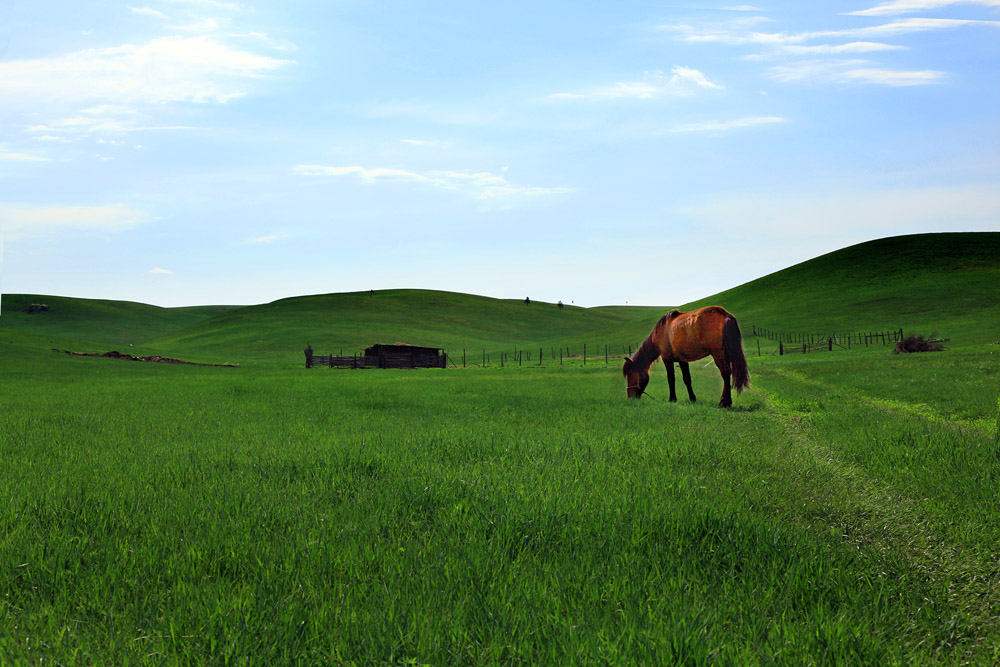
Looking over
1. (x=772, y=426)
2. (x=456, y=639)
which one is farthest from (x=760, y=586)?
(x=772, y=426)

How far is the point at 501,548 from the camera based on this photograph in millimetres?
4523

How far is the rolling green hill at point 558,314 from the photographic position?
85.6m

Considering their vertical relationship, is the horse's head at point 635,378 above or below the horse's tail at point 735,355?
below

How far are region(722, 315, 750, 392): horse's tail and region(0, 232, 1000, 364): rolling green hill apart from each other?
1945 inches

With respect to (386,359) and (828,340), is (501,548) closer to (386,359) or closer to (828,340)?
(386,359)

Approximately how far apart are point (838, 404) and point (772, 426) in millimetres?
5520

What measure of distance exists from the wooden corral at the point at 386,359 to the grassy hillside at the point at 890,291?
41.7 metres

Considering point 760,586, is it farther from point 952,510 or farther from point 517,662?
point 952,510

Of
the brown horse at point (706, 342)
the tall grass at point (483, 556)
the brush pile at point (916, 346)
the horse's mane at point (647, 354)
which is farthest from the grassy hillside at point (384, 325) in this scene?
the tall grass at point (483, 556)

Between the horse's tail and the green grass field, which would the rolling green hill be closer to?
the horse's tail

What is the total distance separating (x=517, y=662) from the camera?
3.07 m

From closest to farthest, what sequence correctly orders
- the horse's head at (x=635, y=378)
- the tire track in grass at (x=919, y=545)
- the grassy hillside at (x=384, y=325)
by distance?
the tire track in grass at (x=919, y=545), the horse's head at (x=635, y=378), the grassy hillside at (x=384, y=325)

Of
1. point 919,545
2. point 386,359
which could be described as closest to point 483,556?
point 919,545

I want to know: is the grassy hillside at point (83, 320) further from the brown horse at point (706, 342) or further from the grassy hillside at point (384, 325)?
the brown horse at point (706, 342)
